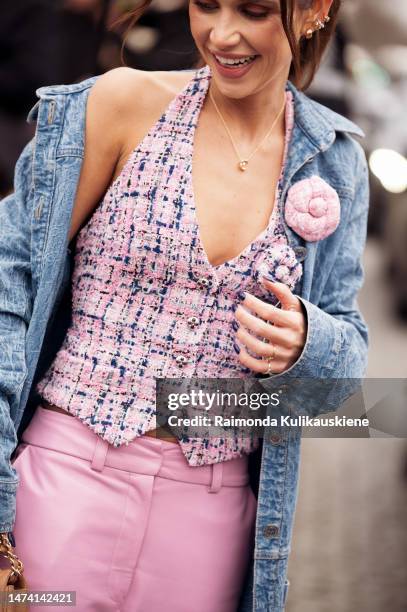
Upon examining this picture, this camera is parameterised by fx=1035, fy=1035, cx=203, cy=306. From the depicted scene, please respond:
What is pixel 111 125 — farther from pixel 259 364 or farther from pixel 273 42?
pixel 259 364

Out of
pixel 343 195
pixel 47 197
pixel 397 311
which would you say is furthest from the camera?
pixel 397 311

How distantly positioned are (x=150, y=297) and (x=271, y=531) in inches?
24.2

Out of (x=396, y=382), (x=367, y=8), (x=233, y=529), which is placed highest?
(x=367, y=8)

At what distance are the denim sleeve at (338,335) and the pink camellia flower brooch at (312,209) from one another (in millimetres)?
93

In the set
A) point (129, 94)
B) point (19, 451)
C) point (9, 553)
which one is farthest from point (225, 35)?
point (9, 553)

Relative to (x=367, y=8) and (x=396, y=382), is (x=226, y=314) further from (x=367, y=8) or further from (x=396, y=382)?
(x=367, y=8)

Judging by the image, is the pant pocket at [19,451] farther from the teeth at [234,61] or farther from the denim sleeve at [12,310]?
the teeth at [234,61]

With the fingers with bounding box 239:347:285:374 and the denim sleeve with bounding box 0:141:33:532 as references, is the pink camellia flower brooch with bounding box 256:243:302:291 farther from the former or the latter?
the denim sleeve with bounding box 0:141:33:532

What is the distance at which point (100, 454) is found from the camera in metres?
2.21

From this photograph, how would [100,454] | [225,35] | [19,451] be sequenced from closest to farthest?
[225,35]
[100,454]
[19,451]

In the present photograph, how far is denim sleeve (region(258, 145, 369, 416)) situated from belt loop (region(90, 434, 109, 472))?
1.19ft

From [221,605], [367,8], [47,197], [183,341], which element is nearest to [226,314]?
[183,341]

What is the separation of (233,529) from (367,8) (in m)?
4.96

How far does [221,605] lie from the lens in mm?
2352
